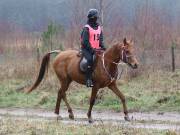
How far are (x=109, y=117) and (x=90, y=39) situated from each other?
2.38 m

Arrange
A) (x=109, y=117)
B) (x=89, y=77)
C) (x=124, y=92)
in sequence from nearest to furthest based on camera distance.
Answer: (x=89, y=77)
(x=109, y=117)
(x=124, y=92)

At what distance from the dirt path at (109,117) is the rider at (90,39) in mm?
1177

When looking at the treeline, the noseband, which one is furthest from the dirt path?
the treeline

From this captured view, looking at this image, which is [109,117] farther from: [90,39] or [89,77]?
[90,39]

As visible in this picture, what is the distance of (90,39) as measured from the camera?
535 inches

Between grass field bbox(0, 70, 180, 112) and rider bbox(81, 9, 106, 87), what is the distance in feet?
9.22

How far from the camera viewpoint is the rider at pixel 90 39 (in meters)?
13.5

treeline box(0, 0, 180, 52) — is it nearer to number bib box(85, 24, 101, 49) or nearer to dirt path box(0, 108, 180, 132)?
dirt path box(0, 108, 180, 132)

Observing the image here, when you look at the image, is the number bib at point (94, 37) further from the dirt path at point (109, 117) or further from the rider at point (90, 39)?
the dirt path at point (109, 117)

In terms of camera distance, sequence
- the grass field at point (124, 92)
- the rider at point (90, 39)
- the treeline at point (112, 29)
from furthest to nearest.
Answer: the treeline at point (112, 29) < the grass field at point (124, 92) < the rider at point (90, 39)

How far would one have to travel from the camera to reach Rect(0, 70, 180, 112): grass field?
16.5 metres

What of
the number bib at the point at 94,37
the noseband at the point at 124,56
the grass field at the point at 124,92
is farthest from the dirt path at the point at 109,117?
the number bib at the point at 94,37

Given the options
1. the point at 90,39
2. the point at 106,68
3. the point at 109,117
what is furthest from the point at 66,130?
the point at 109,117

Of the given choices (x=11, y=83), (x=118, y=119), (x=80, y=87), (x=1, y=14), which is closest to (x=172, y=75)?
(x=80, y=87)
